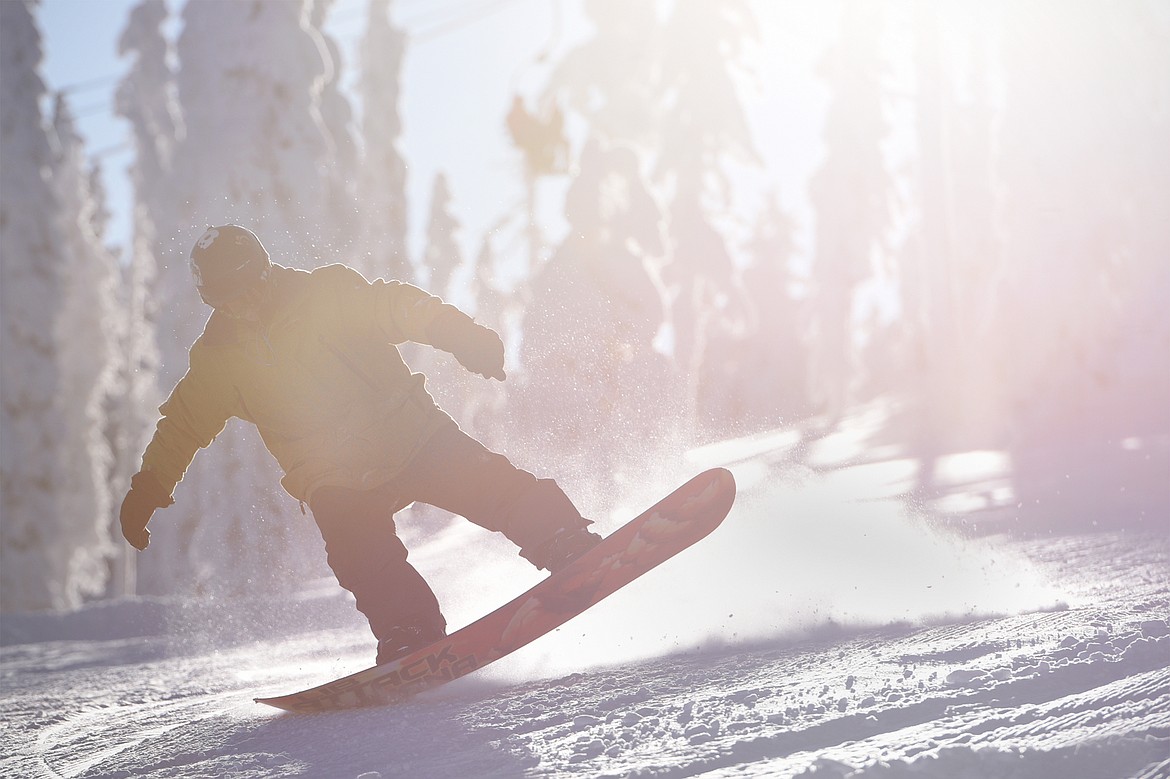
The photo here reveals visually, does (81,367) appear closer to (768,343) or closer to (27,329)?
(27,329)

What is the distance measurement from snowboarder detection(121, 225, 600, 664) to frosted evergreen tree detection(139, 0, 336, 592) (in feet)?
28.8

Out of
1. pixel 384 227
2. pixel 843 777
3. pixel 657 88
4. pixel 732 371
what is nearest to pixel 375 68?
pixel 384 227

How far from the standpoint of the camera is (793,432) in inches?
265

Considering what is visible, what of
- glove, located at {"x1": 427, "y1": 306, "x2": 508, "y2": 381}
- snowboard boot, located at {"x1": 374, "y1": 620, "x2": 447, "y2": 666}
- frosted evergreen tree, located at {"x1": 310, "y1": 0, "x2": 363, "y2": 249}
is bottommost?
snowboard boot, located at {"x1": 374, "y1": 620, "x2": 447, "y2": 666}

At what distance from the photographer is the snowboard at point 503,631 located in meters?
3.48

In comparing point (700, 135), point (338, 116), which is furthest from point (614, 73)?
point (338, 116)

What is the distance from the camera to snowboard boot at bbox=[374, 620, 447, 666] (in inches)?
144

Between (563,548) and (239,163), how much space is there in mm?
10752

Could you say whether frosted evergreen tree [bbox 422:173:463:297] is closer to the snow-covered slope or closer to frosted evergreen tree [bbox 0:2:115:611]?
frosted evergreen tree [bbox 0:2:115:611]

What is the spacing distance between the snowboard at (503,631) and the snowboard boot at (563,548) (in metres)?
0.09

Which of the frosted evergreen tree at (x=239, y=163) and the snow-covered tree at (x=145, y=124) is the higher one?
the snow-covered tree at (x=145, y=124)

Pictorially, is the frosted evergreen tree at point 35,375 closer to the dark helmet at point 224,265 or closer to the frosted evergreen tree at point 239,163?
the frosted evergreen tree at point 239,163

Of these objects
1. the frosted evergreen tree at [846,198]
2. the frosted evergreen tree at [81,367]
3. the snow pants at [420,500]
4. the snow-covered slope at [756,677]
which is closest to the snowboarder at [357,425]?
the snow pants at [420,500]

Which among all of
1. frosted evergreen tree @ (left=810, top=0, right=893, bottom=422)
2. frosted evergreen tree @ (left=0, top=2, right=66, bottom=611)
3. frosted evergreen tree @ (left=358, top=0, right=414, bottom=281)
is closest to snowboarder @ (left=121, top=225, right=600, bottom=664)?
frosted evergreen tree @ (left=0, top=2, right=66, bottom=611)
